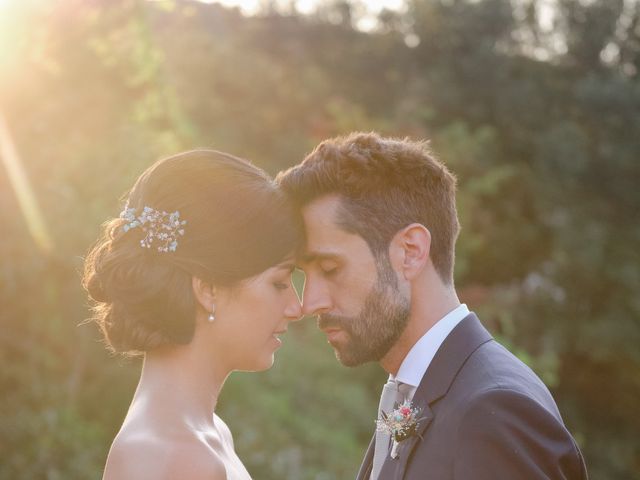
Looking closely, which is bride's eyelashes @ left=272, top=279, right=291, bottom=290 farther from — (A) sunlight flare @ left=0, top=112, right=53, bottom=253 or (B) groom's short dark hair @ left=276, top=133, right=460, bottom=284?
(A) sunlight flare @ left=0, top=112, right=53, bottom=253

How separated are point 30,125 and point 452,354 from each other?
764 cm

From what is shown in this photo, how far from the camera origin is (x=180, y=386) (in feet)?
9.46

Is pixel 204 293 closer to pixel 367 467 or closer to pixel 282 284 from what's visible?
pixel 282 284

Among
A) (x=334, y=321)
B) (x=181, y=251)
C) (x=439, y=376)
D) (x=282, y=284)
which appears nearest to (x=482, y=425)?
(x=439, y=376)

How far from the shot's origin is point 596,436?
62.2ft

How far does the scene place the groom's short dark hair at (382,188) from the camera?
3146mm

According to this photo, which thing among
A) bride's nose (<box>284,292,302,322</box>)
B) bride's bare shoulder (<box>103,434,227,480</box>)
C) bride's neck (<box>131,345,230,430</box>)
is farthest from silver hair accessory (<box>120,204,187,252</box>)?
bride's bare shoulder (<box>103,434,227,480</box>)

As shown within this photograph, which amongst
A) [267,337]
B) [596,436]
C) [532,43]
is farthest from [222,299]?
[532,43]

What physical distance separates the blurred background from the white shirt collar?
6.50 meters

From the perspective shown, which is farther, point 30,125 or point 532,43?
point 532,43

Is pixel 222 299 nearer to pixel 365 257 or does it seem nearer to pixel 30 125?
pixel 365 257

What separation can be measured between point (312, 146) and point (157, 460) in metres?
18.6

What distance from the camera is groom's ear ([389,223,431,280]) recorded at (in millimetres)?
3086

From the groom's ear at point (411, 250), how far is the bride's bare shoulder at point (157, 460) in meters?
0.94
